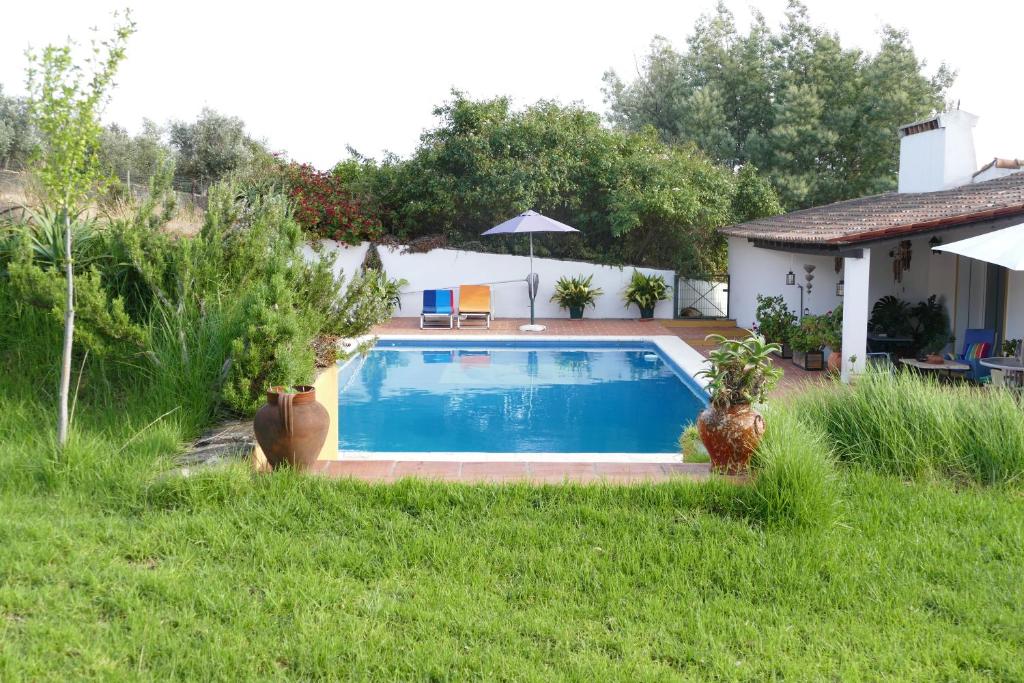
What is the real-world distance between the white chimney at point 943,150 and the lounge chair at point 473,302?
29.9 feet

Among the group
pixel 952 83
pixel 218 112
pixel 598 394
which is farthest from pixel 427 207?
pixel 952 83

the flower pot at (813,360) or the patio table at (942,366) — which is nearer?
the patio table at (942,366)

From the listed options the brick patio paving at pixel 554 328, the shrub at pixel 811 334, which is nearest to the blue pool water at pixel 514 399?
the brick patio paving at pixel 554 328

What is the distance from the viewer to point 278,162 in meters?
22.0

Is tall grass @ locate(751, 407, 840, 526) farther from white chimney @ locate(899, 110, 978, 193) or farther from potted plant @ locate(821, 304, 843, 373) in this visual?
white chimney @ locate(899, 110, 978, 193)

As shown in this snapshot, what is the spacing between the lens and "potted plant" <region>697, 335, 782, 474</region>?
5.88 meters

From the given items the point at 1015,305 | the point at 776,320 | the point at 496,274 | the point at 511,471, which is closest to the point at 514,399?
the point at 776,320

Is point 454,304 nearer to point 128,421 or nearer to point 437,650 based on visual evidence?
point 128,421

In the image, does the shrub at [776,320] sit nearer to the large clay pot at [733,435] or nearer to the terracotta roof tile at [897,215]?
the terracotta roof tile at [897,215]

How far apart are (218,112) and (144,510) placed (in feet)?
85.3

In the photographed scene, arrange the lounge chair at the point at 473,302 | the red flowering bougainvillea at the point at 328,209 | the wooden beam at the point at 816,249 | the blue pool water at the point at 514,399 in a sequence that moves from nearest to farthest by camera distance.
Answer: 1. the blue pool water at the point at 514,399
2. the wooden beam at the point at 816,249
3. the lounge chair at the point at 473,302
4. the red flowering bougainvillea at the point at 328,209

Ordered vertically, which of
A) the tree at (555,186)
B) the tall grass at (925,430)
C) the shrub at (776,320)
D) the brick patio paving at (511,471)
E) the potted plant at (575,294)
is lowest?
the brick patio paving at (511,471)

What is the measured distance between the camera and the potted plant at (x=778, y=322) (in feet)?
47.9

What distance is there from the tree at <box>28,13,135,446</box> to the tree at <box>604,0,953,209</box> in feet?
80.9
